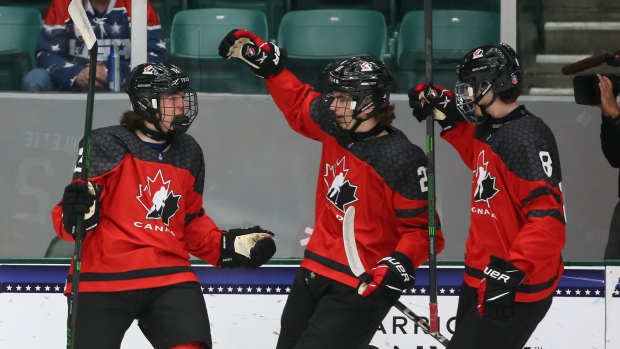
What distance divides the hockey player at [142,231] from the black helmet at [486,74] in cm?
87

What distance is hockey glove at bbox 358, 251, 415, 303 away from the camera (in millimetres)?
4043

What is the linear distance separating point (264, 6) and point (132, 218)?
5.83ft

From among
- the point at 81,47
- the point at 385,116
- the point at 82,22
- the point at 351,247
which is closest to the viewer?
the point at 82,22

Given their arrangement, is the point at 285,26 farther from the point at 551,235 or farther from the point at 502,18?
the point at 551,235

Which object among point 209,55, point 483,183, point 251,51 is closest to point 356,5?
point 209,55

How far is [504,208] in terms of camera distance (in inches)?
155

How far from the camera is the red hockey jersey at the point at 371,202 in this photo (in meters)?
4.15

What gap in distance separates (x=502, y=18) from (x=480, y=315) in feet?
6.29

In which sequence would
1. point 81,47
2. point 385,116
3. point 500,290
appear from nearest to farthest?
point 500,290, point 385,116, point 81,47

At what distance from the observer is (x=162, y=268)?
13.3ft

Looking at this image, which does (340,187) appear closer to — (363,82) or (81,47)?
(363,82)

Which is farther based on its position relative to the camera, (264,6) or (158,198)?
(264,6)

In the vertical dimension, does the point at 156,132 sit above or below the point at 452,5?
below

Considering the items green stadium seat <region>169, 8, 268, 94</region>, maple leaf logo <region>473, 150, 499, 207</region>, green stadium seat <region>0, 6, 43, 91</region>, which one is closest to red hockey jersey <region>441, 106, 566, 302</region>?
maple leaf logo <region>473, 150, 499, 207</region>
